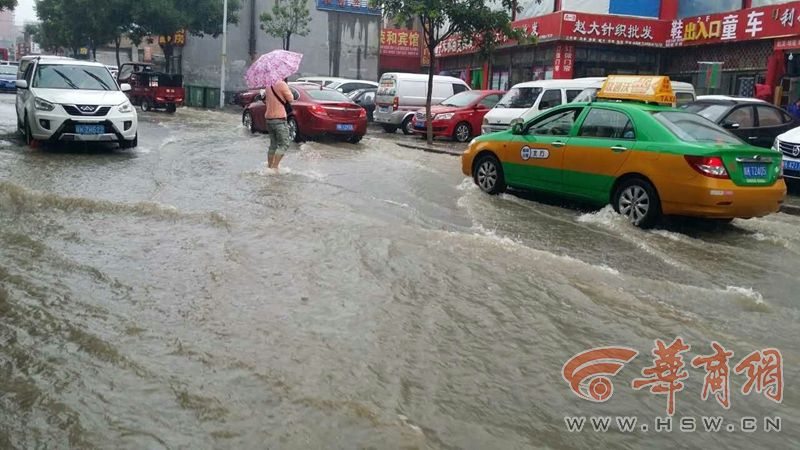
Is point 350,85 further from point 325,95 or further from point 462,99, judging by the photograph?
point 325,95

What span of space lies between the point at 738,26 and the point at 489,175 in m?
13.4

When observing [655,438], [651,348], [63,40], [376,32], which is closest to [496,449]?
[655,438]

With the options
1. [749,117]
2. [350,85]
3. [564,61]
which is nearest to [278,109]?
[749,117]

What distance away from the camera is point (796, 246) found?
7.95 meters

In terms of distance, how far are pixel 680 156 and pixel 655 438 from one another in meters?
4.86

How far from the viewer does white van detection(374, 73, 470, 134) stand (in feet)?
68.8

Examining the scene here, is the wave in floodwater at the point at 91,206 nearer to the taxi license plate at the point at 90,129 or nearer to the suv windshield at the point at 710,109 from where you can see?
the taxi license plate at the point at 90,129

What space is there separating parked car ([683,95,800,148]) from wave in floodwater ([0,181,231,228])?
29.9 ft

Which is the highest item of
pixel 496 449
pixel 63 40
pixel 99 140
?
pixel 63 40

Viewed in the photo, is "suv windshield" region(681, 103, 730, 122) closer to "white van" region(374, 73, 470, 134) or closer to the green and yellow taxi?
the green and yellow taxi

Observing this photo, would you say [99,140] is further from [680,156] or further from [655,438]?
[655,438]

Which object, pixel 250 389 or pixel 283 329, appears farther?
pixel 283 329

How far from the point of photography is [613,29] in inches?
902

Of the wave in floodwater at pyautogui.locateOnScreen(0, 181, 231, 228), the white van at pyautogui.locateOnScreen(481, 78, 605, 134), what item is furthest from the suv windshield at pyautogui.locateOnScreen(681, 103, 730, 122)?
the wave in floodwater at pyautogui.locateOnScreen(0, 181, 231, 228)
